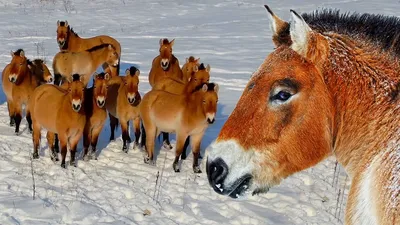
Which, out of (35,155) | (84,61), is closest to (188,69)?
(84,61)

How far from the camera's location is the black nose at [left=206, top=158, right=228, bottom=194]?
281cm

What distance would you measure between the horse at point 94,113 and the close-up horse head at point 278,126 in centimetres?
632

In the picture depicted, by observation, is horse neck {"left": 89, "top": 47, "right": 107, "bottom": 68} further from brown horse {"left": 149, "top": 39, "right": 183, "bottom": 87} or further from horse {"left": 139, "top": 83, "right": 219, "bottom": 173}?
horse {"left": 139, "top": 83, "right": 219, "bottom": 173}

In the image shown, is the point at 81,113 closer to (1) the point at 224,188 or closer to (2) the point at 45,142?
(2) the point at 45,142

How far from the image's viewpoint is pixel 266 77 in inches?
115

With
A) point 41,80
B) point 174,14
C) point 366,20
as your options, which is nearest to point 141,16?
point 174,14

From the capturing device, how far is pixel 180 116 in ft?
29.6

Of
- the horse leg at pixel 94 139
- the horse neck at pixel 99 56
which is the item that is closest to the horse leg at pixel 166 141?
the horse leg at pixel 94 139

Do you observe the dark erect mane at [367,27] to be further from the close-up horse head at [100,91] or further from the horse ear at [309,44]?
the close-up horse head at [100,91]

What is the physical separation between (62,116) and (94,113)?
26.8 inches

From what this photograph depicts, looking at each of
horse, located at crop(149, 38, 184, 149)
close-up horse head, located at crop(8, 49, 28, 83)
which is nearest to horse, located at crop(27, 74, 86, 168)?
close-up horse head, located at crop(8, 49, 28, 83)

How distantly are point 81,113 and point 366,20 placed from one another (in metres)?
6.26

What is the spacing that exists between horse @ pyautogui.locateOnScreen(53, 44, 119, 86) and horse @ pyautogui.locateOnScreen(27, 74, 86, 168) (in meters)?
3.48

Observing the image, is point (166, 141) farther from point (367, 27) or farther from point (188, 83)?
point (367, 27)
